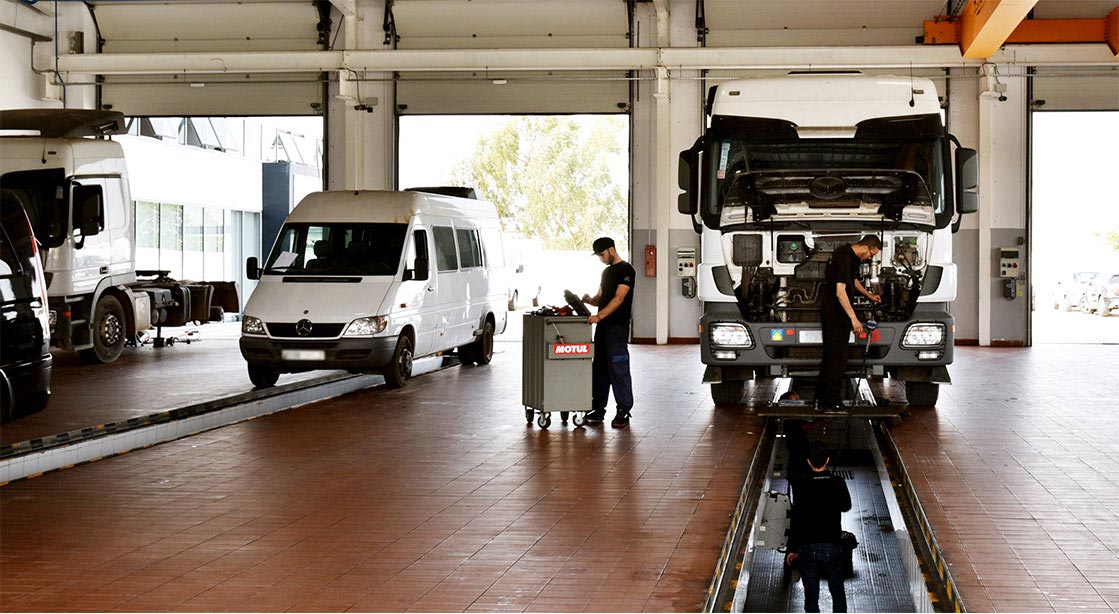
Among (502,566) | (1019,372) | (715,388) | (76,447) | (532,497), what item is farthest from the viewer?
(1019,372)

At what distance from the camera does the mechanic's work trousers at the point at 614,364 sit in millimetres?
11258

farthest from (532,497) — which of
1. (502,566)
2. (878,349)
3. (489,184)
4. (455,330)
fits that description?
(489,184)

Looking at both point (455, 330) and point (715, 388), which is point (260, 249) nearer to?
point (455, 330)

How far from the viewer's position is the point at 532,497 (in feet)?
26.1

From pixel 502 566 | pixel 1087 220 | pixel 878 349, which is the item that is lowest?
pixel 502 566

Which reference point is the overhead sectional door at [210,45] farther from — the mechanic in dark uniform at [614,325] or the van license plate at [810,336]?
the van license plate at [810,336]

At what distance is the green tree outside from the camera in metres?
24.5

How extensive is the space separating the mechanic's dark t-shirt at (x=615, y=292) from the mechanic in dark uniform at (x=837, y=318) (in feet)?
5.89

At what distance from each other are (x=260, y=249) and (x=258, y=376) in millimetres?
17991

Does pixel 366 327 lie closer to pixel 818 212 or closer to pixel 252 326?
pixel 252 326

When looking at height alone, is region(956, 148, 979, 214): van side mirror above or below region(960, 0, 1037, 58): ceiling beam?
below

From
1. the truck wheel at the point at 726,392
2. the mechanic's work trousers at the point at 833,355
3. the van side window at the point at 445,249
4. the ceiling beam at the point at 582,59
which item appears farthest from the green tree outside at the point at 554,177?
the mechanic's work trousers at the point at 833,355

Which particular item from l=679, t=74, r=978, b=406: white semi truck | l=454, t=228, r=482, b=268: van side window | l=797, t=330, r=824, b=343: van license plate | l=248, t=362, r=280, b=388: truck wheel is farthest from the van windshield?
l=797, t=330, r=824, b=343: van license plate

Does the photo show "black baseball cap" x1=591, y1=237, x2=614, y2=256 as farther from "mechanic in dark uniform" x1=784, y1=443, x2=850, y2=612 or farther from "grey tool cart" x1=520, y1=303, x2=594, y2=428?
"mechanic in dark uniform" x1=784, y1=443, x2=850, y2=612
